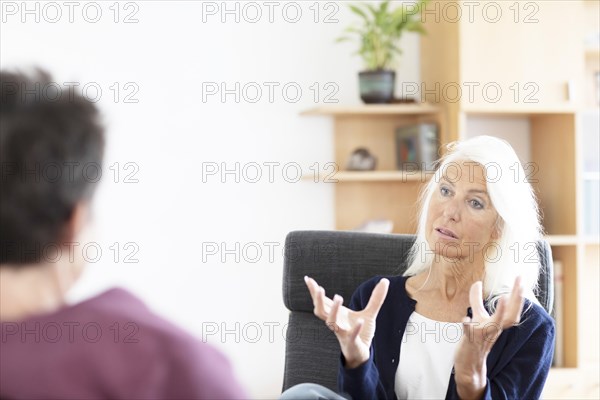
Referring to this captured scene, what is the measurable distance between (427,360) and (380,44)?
5.43 ft

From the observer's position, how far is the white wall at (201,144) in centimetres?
343

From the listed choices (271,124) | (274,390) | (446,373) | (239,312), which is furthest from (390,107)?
(446,373)

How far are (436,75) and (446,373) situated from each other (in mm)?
1742

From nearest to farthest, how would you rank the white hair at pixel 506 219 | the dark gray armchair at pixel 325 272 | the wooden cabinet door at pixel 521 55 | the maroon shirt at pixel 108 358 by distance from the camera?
the maroon shirt at pixel 108 358
the white hair at pixel 506 219
the dark gray armchair at pixel 325 272
the wooden cabinet door at pixel 521 55

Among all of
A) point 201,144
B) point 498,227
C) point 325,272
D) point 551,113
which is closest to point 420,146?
point 551,113

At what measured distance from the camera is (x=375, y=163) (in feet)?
11.6

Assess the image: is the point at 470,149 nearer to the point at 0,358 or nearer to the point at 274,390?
the point at 0,358

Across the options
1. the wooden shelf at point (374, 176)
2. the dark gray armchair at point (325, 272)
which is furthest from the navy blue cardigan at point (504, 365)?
the wooden shelf at point (374, 176)

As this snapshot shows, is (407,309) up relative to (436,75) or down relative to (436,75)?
down

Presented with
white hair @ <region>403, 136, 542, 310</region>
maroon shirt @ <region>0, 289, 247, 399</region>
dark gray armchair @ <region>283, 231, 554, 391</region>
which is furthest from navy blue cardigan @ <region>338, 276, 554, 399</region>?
maroon shirt @ <region>0, 289, 247, 399</region>

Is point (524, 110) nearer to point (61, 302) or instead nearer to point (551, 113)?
point (551, 113)

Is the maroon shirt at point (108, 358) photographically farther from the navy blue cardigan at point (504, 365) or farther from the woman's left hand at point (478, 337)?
the navy blue cardigan at point (504, 365)

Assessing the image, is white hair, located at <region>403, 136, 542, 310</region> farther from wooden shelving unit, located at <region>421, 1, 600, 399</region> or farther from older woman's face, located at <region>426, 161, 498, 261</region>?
wooden shelving unit, located at <region>421, 1, 600, 399</region>

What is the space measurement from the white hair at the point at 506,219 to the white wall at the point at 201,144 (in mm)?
1481
